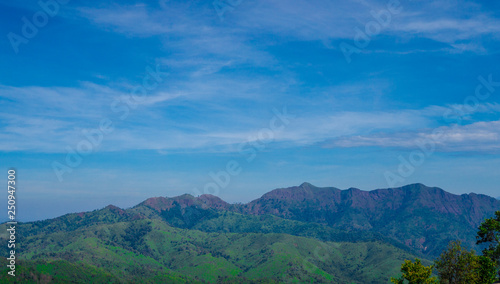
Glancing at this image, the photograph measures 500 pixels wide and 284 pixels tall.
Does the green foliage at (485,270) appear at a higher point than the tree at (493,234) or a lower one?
lower

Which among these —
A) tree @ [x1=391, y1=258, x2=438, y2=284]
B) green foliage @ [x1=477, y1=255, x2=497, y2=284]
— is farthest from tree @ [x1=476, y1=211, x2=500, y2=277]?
tree @ [x1=391, y1=258, x2=438, y2=284]

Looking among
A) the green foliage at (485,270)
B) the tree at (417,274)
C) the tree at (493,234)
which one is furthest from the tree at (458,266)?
the tree at (493,234)

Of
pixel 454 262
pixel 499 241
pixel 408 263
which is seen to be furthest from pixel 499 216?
pixel 408 263

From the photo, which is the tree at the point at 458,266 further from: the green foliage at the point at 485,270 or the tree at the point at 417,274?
the tree at the point at 417,274

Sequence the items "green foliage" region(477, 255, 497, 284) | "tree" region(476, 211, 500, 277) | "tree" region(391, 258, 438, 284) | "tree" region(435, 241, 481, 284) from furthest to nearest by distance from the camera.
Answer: "tree" region(476, 211, 500, 277), "green foliage" region(477, 255, 497, 284), "tree" region(435, 241, 481, 284), "tree" region(391, 258, 438, 284)

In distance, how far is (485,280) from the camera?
75875 millimetres

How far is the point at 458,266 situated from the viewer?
71.4 metres

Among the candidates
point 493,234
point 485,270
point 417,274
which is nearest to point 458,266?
point 485,270

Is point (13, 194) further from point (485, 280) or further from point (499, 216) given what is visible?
point (499, 216)

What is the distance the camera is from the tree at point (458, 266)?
70.7m

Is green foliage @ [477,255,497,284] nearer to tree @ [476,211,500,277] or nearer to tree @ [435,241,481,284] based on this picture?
tree @ [435,241,481,284]

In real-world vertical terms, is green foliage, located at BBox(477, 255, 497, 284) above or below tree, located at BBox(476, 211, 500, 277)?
below

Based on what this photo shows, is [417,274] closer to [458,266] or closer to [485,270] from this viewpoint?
[458,266]

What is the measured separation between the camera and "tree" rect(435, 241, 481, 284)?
70688mm
